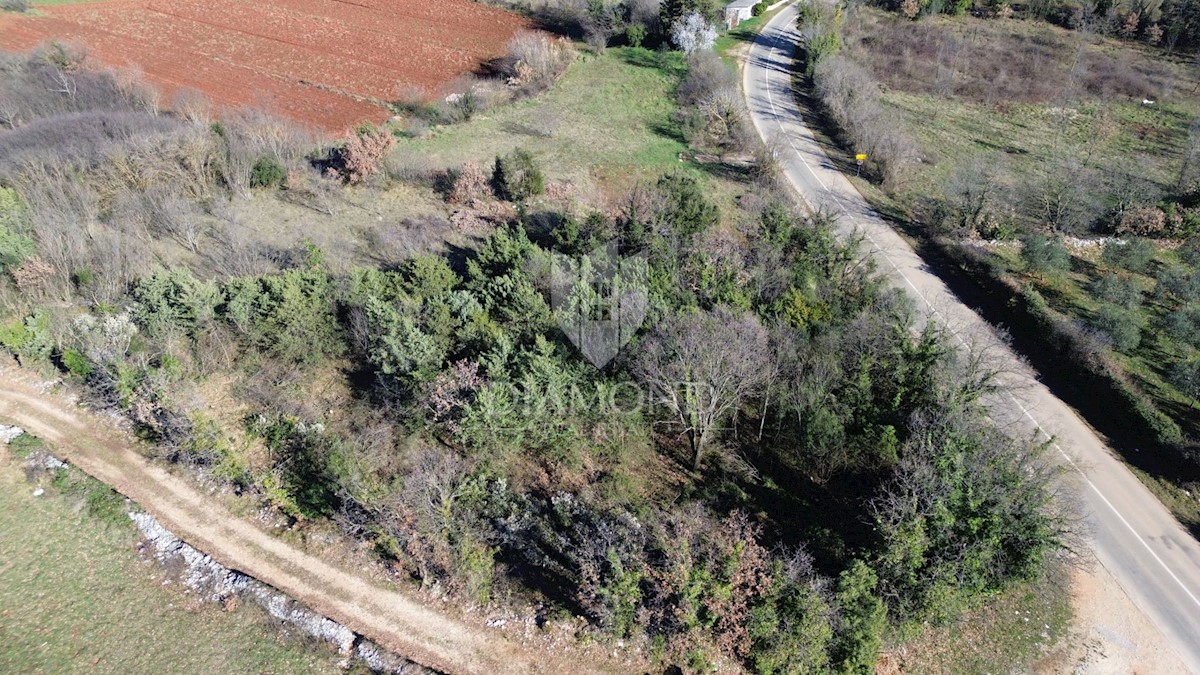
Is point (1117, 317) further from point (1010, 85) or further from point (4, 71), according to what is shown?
point (4, 71)

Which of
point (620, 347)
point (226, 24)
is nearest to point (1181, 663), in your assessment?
point (620, 347)

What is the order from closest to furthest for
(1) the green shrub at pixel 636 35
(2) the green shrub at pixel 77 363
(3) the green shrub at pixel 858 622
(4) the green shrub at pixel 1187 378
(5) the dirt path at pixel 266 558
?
(3) the green shrub at pixel 858 622
(5) the dirt path at pixel 266 558
(2) the green shrub at pixel 77 363
(4) the green shrub at pixel 1187 378
(1) the green shrub at pixel 636 35

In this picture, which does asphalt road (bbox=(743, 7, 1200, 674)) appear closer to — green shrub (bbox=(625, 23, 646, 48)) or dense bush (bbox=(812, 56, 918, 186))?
dense bush (bbox=(812, 56, 918, 186))

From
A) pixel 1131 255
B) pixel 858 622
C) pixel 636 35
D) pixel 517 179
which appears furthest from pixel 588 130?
pixel 858 622

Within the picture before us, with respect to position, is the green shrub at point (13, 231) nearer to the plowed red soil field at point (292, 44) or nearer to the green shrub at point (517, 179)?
the plowed red soil field at point (292, 44)

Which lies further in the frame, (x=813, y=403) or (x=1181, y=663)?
(x=813, y=403)

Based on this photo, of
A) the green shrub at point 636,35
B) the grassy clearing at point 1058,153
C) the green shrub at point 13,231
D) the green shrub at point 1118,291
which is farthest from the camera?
the green shrub at point 636,35

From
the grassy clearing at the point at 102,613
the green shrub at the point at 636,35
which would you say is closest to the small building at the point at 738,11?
the green shrub at the point at 636,35
